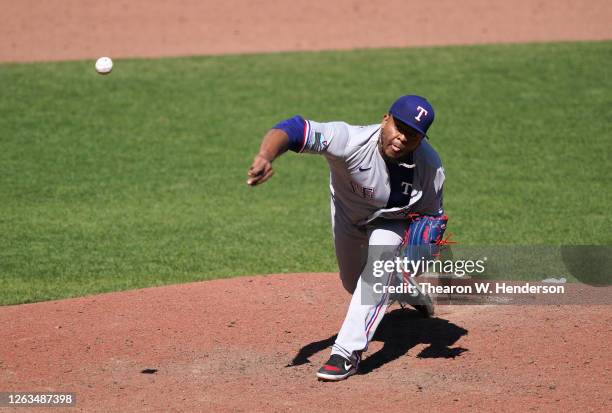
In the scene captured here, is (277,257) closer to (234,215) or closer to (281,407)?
(234,215)

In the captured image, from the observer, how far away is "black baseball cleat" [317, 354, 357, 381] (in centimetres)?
523

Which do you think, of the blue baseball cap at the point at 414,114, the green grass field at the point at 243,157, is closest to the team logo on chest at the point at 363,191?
the blue baseball cap at the point at 414,114

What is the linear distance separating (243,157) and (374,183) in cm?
617

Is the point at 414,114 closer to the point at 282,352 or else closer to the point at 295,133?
the point at 295,133

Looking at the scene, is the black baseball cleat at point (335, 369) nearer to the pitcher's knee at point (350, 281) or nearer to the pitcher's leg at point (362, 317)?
the pitcher's leg at point (362, 317)

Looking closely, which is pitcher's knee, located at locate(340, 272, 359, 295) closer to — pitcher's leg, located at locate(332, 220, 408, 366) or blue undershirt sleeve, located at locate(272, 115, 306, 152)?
pitcher's leg, located at locate(332, 220, 408, 366)

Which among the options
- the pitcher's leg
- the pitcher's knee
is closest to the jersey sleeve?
the pitcher's leg

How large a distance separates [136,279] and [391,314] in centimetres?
242

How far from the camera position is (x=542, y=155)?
11.3m

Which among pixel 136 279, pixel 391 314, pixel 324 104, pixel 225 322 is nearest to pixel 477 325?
pixel 391 314

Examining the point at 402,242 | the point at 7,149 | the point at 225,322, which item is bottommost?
the point at 225,322

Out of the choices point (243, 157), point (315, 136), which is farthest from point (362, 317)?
point (243, 157)

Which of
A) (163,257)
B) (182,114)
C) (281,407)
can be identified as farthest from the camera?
(182,114)

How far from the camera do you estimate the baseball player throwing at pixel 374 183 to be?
16.9ft
